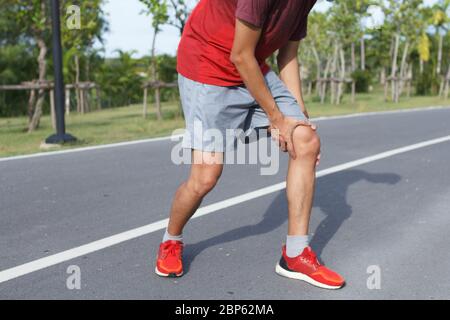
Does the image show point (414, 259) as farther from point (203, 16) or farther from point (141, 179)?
point (141, 179)

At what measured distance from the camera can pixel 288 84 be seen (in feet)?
10.8

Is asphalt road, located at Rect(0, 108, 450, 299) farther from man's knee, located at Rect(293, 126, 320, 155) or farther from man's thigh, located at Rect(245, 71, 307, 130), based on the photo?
man's thigh, located at Rect(245, 71, 307, 130)

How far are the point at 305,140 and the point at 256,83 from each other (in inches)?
15.0

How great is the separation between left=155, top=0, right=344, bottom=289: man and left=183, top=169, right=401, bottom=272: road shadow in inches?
18.7

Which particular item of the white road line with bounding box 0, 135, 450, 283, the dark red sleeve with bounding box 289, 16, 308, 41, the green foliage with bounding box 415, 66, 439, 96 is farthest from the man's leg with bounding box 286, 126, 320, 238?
the green foliage with bounding box 415, 66, 439, 96

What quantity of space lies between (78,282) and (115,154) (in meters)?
4.60

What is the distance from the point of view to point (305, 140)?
2844mm

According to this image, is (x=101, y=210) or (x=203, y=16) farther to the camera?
(x=101, y=210)

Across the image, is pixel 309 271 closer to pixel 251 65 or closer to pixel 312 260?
pixel 312 260

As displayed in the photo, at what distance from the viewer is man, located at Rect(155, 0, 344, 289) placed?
2785 mm

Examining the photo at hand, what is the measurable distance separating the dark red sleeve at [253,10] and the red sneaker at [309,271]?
1.21m

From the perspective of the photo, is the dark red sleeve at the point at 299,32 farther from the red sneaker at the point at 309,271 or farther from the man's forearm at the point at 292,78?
the red sneaker at the point at 309,271
